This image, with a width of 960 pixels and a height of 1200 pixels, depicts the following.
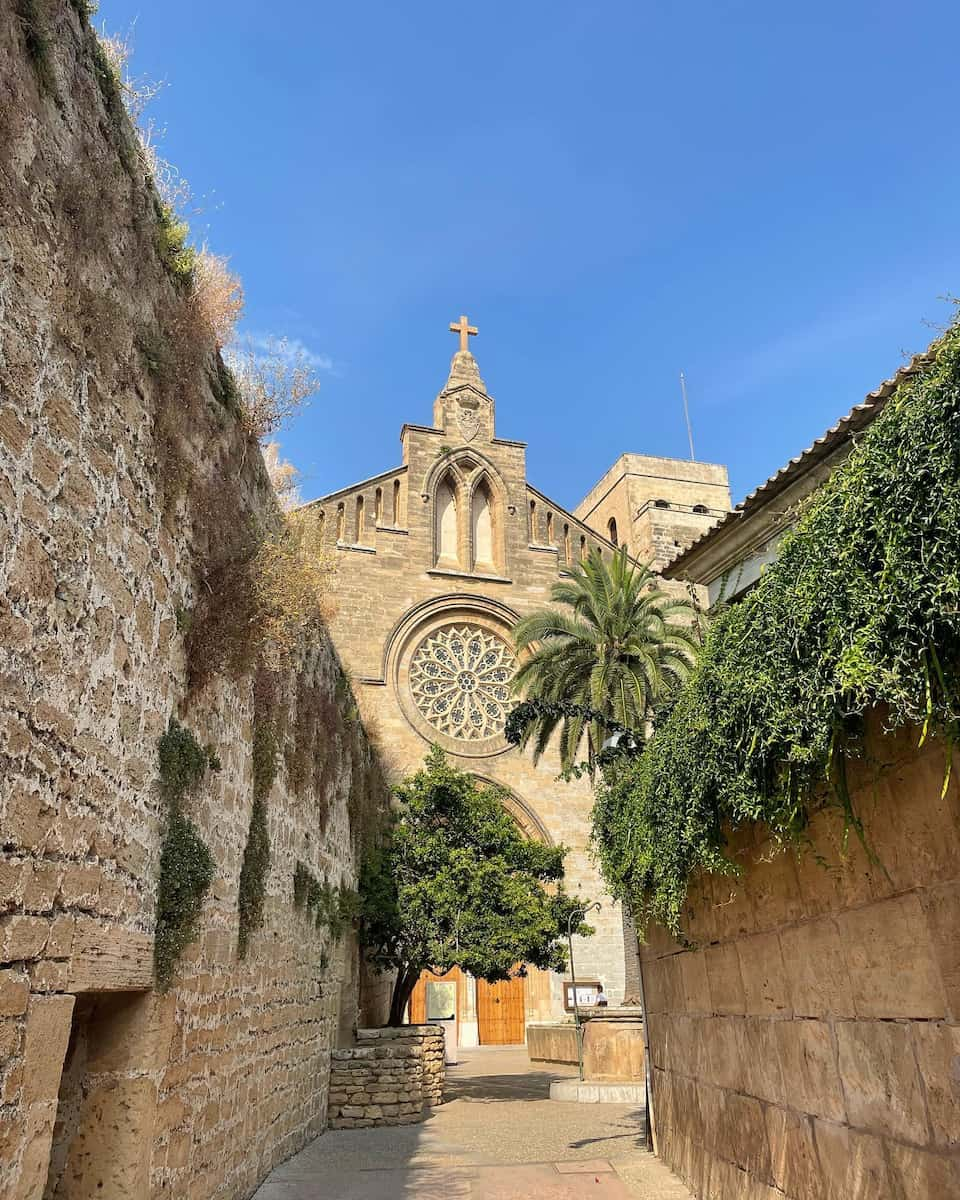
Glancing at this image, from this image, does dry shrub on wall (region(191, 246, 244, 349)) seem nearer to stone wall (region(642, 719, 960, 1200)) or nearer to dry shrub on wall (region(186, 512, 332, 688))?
dry shrub on wall (region(186, 512, 332, 688))

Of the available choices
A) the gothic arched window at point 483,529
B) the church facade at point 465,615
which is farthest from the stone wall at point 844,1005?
the gothic arched window at point 483,529

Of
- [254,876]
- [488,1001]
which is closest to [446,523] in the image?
[488,1001]

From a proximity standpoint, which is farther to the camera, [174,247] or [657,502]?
[657,502]

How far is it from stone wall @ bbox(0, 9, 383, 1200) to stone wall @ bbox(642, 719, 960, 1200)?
123 inches

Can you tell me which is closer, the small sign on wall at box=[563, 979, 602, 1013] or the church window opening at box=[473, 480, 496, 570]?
the small sign on wall at box=[563, 979, 602, 1013]

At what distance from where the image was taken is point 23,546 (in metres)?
3.20

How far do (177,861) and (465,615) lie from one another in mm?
17396

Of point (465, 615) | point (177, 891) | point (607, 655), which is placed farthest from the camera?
point (465, 615)

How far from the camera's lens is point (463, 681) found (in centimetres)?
2119

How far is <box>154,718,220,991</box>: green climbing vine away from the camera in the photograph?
14.8ft

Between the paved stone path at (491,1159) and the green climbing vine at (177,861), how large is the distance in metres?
2.83

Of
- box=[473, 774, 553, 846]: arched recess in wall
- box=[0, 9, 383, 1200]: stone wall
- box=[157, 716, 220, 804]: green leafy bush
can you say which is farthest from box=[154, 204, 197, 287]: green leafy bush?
box=[473, 774, 553, 846]: arched recess in wall

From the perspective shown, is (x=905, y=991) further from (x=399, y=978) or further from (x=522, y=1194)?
(x=399, y=978)

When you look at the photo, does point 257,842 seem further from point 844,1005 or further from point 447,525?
point 447,525
